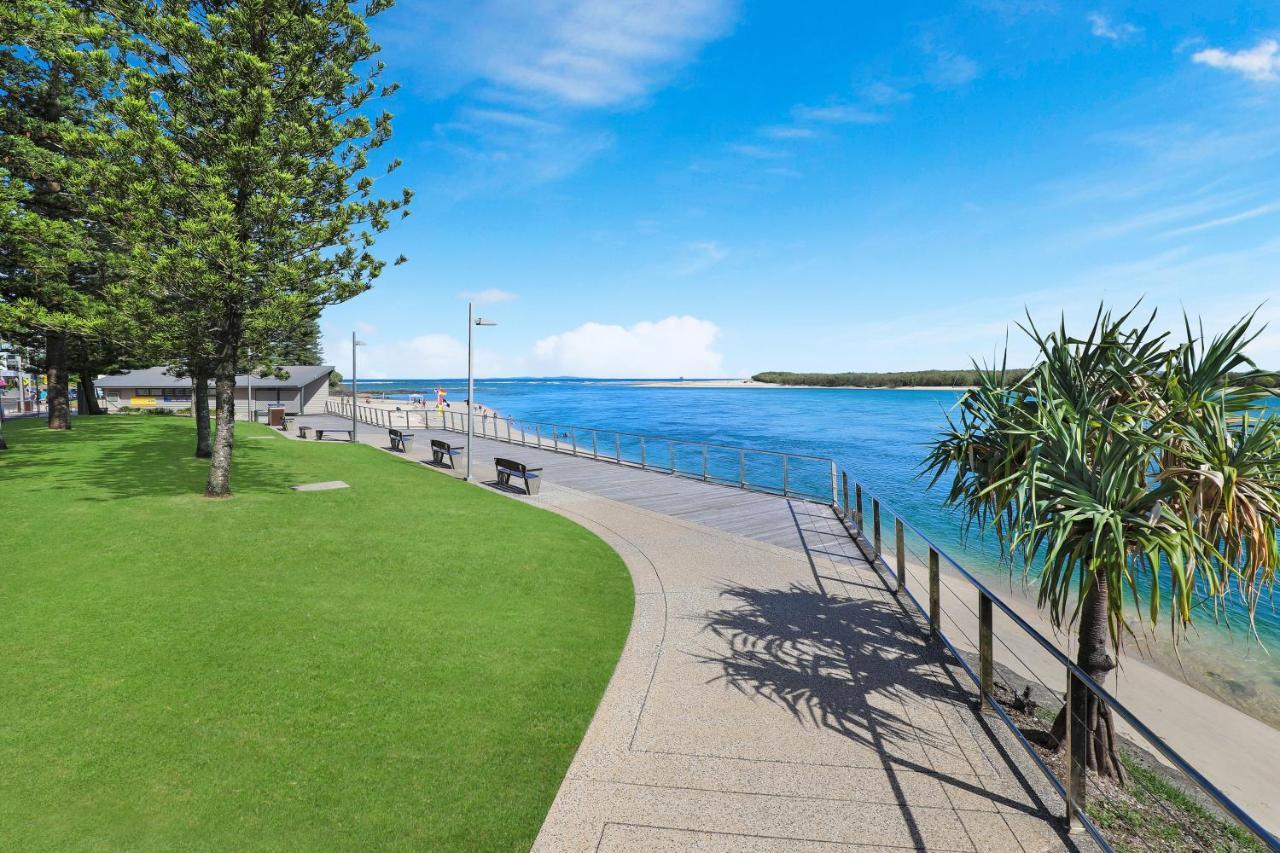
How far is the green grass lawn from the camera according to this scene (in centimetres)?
378

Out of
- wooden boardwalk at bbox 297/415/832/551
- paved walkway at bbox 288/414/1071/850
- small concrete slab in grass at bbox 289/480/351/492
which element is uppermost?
small concrete slab in grass at bbox 289/480/351/492

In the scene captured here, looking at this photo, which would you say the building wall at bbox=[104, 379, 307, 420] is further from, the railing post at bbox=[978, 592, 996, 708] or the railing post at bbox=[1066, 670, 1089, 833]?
the railing post at bbox=[1066, 670, 1089, 833]

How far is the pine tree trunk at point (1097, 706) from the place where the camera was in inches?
182

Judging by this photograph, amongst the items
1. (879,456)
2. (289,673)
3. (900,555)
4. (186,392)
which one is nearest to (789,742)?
(900,555)

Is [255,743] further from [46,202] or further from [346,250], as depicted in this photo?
[46,202]

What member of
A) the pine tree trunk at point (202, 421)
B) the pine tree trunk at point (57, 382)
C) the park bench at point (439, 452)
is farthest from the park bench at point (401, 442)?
the pine tree trunk at point (57, 382)

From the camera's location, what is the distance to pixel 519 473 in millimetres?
15961

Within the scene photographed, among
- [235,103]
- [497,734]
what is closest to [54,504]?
[235,103]

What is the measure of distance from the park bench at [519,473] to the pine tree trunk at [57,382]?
17.8m

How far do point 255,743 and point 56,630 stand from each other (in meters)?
3.57

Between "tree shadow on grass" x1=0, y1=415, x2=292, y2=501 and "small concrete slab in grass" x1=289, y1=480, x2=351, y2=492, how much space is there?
18.5 inches

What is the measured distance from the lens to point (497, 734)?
4715mm

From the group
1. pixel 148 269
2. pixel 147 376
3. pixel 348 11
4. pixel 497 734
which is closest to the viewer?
pixel 497 734

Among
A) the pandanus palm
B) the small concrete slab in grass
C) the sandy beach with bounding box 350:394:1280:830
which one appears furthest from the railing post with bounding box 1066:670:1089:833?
the small concrete slab in grass
